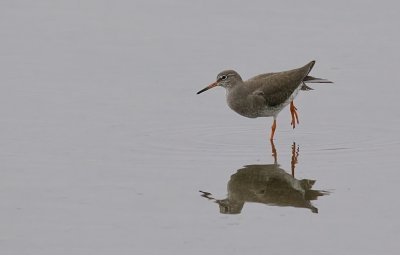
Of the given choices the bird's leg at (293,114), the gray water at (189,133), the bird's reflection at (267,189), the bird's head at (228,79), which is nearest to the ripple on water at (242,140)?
the gray water at (189,133)

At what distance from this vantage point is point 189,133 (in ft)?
43.9

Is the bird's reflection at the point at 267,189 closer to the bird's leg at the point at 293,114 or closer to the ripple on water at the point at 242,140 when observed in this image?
the ripple on water at the point at 242,140

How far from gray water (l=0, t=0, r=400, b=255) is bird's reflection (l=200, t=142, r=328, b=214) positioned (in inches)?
1.3

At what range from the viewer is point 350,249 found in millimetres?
8914

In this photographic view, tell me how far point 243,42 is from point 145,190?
296 inches

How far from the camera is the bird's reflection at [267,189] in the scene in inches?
407

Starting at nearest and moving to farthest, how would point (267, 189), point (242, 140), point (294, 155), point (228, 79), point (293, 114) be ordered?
point (267, 189) < point (294, 155) < point (242, 140) < point (293, 114) < point (228, 79)

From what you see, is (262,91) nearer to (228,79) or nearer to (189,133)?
(228,79)

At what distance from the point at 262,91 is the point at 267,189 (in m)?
3.55

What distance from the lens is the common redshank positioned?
45.9ft

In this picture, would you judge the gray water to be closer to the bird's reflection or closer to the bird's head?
the bird's reflection

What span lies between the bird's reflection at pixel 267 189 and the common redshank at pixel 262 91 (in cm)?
213

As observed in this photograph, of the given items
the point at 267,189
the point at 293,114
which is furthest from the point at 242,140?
the point at 267,189

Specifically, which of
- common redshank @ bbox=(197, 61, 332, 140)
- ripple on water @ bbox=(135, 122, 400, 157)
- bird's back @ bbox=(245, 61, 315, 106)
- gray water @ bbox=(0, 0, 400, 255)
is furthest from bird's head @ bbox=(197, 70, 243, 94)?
ripple on water @ bbox=(135, 122, 400, 157)
